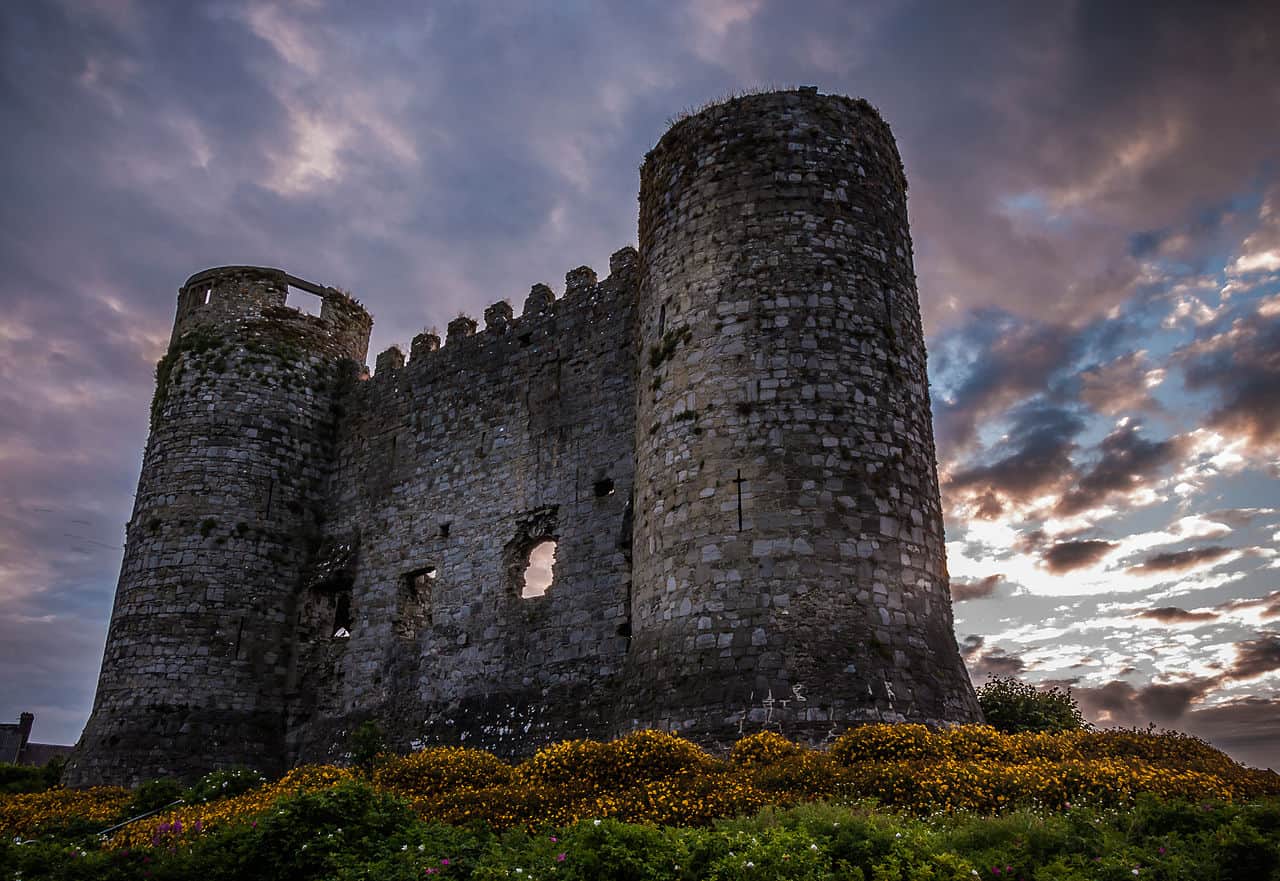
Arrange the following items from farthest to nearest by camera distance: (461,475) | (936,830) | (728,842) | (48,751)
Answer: (48,751) → (461,475) → (936,830) → (728,842)

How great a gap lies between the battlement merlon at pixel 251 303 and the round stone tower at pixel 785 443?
451 inches

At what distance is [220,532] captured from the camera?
21.7 m

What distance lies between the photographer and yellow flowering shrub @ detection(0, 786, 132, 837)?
15.1 metres

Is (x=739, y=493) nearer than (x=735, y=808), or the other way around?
(x=735, y=808)

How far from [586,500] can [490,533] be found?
99.1 inches

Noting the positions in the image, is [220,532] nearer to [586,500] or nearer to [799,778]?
[586,500]

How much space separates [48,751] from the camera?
49.4 meters

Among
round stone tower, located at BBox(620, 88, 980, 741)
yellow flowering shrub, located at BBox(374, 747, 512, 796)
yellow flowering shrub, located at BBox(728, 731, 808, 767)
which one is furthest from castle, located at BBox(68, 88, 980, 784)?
yellow flowering shrub, located at BBox(374, 747, 512, 796)

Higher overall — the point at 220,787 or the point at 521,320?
the point at 521,320

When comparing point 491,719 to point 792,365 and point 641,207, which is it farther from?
point 641,207

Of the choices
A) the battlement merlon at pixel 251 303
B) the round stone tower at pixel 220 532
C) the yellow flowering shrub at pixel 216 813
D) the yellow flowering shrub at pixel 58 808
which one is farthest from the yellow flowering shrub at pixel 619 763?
the battlement merlon at pixel 251 303

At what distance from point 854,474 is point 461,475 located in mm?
9529

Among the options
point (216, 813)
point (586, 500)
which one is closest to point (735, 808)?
point (216, 813)

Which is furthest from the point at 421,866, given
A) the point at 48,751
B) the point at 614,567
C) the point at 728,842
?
the point at 48,751
